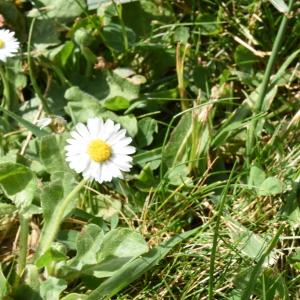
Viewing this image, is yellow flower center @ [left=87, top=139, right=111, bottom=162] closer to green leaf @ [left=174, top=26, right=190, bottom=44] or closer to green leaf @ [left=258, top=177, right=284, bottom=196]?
green leaf @ [left=258, top=177, right=284, bottom=196]

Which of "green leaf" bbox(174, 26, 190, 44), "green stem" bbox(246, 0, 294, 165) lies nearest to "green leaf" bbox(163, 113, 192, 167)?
"green stem" bbox(246, 0, 294, 165)

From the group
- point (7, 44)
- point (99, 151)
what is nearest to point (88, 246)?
point (99, 151)

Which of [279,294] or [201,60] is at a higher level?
[201,60]

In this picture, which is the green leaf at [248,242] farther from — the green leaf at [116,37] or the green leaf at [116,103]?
the green leaf at [116,37]

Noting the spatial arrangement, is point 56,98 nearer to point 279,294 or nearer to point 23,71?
point 23,71

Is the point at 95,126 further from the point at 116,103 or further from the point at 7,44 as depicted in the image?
the point at 7,44

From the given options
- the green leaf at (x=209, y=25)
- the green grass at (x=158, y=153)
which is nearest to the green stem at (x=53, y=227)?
the green grass at (x=158, y=153)

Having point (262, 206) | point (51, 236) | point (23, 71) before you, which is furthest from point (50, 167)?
point (262, 206)
